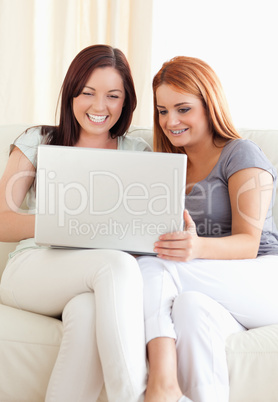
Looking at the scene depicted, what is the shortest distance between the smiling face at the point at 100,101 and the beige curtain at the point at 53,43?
0.81 metres

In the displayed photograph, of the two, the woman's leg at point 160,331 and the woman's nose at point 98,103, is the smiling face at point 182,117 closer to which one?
the woman's nose at point 98,103

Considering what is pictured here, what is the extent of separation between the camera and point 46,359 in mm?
1251

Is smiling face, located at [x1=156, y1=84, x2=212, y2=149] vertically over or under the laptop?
over

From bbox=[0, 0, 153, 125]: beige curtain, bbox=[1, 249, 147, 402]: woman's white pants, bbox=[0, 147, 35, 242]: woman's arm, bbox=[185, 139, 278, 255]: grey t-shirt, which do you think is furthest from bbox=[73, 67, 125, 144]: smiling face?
bbox=[0, 0, 153, 125]: beige curtain

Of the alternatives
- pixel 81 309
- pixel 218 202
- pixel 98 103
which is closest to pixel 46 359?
pixel 81 309

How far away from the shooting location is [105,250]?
1271mm

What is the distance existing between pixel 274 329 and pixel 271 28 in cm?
158

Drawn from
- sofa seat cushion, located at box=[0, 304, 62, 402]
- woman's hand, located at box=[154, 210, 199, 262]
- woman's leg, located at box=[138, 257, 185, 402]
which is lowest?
sofa seat cushion, located at box=[0, 304, 62, 402]

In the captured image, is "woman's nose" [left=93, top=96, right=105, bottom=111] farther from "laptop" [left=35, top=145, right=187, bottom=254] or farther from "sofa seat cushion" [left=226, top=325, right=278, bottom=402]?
"sofa seat cushion" [left=226, top=325, right=278, bottom=402]

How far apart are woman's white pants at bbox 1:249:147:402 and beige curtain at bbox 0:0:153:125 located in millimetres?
1351

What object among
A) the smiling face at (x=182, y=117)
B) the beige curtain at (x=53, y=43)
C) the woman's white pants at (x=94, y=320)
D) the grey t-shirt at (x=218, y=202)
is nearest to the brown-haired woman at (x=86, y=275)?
the woman's white pants at (x=94, y=320)

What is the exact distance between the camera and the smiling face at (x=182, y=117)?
→ 1.58 metres

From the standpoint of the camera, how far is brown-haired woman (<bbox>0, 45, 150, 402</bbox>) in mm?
1117

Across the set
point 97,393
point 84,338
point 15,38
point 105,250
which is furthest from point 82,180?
point 15,38
